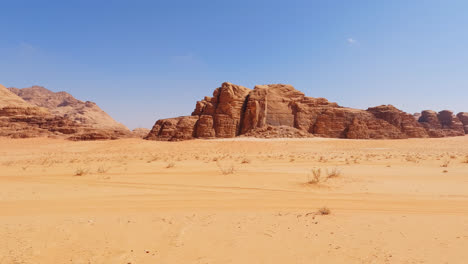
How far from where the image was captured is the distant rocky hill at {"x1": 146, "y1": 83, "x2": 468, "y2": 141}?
5591 cm

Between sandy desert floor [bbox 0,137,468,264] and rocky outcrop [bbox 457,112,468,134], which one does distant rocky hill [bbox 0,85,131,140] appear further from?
rocky outcrop [bbox 457,112,468,134]

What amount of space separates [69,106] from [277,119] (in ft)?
415

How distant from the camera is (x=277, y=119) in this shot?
5762cm

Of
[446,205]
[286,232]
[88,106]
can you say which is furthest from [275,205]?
[88,106]

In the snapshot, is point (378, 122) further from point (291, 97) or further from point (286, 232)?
point (286, 232)

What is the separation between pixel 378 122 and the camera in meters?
58.8

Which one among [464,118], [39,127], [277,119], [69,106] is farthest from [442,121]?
[69,106]

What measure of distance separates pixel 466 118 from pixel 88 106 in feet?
511

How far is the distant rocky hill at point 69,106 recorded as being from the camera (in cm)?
11757

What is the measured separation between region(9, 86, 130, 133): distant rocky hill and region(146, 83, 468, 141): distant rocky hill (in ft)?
216

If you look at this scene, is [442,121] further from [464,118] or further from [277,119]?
[277,119]

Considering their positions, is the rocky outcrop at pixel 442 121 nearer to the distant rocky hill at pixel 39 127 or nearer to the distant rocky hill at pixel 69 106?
the distant rocky hill at pixel 39 127

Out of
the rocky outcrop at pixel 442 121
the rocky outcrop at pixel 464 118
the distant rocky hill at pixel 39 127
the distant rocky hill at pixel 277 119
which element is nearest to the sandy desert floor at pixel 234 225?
the distant rocky hill at pixel 277 119

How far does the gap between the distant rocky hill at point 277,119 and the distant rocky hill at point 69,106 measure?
65.7m
